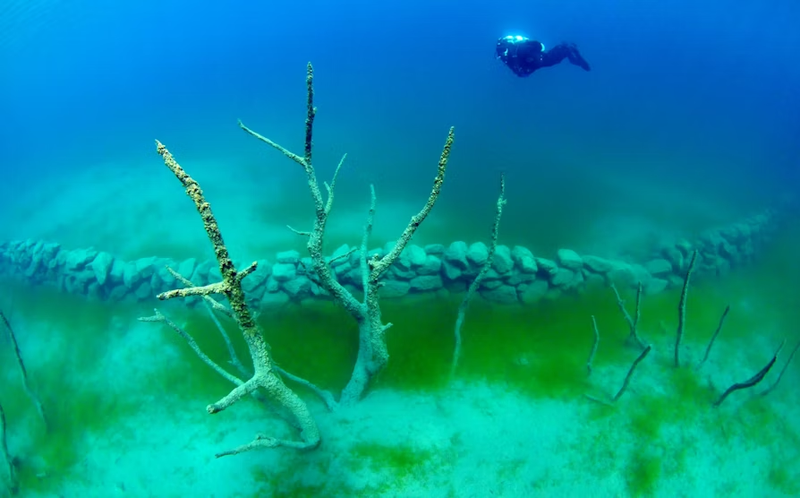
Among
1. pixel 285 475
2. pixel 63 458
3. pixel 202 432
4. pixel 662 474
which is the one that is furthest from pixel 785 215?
pixel 63 458

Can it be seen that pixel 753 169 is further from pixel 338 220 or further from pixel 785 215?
pixel 338 220

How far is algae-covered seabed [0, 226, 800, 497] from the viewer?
4.43 m

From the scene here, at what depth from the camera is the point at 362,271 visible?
15.9ft

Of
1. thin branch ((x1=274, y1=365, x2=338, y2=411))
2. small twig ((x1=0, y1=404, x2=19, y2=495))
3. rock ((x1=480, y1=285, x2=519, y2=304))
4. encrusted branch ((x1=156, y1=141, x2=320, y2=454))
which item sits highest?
encrusted branch ((x1=156, y1=141, x2=320, y2=454))

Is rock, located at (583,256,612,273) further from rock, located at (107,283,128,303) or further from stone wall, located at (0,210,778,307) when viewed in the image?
rock, located at (107,283,128,303)

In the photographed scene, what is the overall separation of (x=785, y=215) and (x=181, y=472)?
15980 millimetres

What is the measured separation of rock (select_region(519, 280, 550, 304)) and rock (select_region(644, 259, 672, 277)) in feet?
7.56

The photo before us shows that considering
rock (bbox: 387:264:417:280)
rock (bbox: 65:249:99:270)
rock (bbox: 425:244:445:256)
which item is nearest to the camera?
rock (bbox: 387:264:417:280)

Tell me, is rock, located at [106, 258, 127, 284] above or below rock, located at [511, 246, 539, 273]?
below

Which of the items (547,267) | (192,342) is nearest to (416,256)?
(547,267)

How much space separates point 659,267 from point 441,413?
5.44 metres

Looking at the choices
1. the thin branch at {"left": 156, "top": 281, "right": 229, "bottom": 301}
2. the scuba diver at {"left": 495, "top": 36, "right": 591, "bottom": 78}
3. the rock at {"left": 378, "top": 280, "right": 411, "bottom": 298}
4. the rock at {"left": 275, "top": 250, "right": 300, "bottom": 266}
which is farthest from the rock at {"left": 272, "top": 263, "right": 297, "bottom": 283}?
the scuba diver at {"left": 495, "top": 36, "right": 591, "bottom": 78}

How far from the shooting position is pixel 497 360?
226 inches

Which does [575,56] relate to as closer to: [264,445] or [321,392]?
[321,392]
